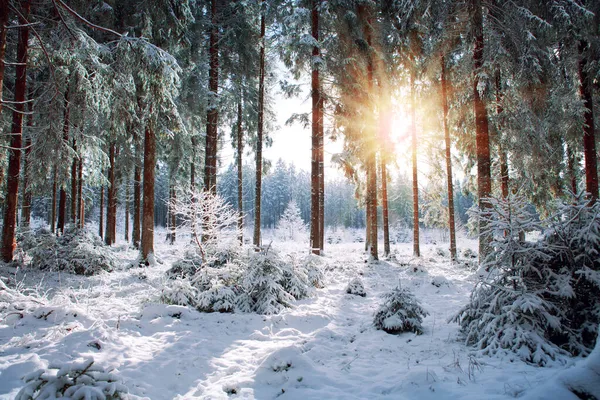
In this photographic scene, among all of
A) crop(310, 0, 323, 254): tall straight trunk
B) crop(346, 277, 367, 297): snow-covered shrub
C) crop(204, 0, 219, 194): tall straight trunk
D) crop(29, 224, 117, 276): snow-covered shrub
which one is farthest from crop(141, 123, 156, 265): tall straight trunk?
crop(346, 277, 367, 297): snow-covered shrub

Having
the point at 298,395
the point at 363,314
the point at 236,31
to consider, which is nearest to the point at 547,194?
the point at 363,314

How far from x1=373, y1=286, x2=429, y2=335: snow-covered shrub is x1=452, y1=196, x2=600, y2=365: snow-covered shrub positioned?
87 cm

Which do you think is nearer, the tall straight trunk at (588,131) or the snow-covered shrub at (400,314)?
the snow-covered shrub at (400,314)

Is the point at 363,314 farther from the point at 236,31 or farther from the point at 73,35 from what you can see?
the point at 236,31

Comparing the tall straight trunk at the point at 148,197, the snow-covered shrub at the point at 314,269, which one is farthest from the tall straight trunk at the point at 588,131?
the tall straight trunk at the point at 148,197

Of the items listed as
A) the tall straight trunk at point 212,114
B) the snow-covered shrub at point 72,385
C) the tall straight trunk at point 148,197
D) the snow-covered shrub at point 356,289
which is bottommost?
the snow-covered shrub at point 356,289

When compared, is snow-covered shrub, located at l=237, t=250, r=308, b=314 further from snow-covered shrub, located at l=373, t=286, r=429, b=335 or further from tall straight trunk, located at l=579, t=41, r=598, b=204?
tall straight trunk, located at l=579, t=41, r=598, b=204

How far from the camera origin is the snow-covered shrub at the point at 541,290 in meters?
3.85

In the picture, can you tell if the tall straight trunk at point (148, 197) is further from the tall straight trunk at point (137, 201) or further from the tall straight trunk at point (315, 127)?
the tall straight trunk at point (315, 127)

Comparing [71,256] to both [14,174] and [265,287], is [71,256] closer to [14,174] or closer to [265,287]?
[14,174]

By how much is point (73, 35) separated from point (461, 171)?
16.3 m

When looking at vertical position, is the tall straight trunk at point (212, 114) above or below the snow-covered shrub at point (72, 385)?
above

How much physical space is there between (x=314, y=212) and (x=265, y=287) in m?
5.59

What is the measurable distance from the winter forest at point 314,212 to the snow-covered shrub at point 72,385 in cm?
1
